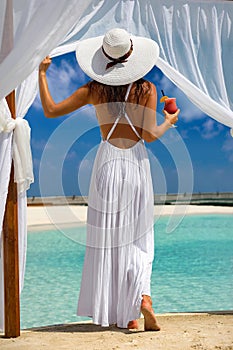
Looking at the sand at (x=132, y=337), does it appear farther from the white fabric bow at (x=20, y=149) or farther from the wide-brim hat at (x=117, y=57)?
the wide-brim hat at (x=117, y=57)

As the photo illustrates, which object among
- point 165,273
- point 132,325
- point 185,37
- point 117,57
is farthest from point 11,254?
point 165,273

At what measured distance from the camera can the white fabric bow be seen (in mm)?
3238

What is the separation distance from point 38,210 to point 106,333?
Answer: 43.9 feet

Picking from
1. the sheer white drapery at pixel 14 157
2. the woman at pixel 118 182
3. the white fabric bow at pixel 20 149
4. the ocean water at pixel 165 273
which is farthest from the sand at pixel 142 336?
the ocean water at pixel 165 273

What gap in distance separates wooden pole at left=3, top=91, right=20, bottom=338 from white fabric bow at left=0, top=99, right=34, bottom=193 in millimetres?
37

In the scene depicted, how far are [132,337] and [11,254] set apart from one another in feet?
2.45

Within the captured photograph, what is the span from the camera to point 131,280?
346 cm

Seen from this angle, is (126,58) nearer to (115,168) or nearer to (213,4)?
(115,168)

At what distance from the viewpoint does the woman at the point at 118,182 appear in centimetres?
346

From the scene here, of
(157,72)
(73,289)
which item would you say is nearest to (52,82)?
(157,72)

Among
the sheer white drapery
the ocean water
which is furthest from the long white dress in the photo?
the ocean water

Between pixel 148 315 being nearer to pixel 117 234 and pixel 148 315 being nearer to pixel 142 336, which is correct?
pixel 142 336

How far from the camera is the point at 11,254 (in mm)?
3219

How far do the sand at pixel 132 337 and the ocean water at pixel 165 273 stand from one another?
190 cm
